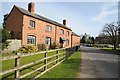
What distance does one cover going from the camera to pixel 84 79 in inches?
314

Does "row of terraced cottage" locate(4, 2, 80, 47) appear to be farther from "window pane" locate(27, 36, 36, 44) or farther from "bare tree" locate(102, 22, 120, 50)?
"bare tree" locate(102, 22, 120, 50)

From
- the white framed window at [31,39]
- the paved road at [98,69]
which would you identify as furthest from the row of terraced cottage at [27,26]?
the paved road at [98,69]

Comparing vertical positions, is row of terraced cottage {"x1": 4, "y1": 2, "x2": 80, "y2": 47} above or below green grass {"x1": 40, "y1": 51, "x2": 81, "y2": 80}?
above

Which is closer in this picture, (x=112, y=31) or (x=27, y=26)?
(x=27, y=26)

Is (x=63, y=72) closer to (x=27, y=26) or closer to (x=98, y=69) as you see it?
(x=98, y=69)

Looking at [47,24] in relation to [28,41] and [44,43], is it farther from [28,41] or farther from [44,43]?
[28,41]

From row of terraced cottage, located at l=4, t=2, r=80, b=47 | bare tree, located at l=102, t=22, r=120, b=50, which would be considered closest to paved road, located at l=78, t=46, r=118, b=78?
row of terraced cottage, located at l=4, t=2, r=80, b=47

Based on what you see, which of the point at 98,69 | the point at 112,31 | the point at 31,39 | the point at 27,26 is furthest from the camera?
the point at 112,31

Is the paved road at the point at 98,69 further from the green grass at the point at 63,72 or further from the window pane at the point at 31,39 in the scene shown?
the window pane at the point at 31,39

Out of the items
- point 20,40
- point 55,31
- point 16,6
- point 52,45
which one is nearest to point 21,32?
point 20,40

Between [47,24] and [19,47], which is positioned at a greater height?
[47,24]

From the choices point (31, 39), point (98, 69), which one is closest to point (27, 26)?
point (31, 39)

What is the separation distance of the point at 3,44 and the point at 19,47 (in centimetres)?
483

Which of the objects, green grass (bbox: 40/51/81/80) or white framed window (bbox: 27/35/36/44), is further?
white framed window (bbox: 27/35/36/44)
